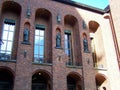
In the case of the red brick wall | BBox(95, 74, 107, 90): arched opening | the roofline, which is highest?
the roofline

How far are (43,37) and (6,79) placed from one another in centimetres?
477

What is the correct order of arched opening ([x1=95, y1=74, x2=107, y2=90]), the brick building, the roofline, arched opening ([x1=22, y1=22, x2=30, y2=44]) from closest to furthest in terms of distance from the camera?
the brick building
arched opening ([x1=22, y1=22, x2=30, y2=44])
arched opening ([x1=95, y1=74, x2=107, y2=90])
the roofline

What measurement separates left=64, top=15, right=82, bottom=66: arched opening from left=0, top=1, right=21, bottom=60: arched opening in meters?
4.46

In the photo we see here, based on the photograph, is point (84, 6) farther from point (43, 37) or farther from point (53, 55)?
point (53, 55)

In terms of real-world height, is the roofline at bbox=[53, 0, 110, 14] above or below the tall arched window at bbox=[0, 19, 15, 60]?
above

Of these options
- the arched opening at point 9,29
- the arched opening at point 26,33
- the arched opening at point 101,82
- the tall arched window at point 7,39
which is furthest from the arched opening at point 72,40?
the tall arched window at point 7,39

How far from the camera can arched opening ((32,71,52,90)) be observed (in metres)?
13.6

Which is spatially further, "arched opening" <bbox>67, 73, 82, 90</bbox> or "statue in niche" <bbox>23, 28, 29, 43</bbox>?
"arched opening" <bbox>67, 73, 82, 90</bbox>

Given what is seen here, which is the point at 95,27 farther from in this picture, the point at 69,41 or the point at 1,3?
the point at 1,3

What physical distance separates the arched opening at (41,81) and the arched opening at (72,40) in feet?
8.16

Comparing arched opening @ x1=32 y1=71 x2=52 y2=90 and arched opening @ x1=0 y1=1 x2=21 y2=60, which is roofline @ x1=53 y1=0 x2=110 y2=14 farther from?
arched opening @ x1=32 y1=71 x2=52 y2=90

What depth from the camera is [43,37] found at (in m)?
15.6

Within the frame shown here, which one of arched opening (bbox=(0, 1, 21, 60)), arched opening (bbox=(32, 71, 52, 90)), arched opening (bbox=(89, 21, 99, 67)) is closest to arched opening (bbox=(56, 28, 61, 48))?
arched opening (bbox=(32, 71, 52, 90))

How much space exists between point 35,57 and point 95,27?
745 cm
